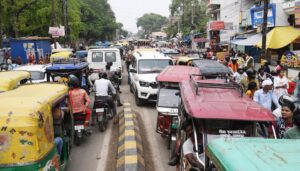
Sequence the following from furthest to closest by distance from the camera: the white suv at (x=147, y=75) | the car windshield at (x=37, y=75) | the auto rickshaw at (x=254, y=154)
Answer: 1. the white suv at (x=147, y=75)
2. the car windshield at (x=37, y=75)
3. the auto rickshaw at (x=254, y=154)

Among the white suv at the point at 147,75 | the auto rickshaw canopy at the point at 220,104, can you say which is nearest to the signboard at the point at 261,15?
the white suv at the point at 147,75

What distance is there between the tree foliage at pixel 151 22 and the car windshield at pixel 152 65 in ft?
542

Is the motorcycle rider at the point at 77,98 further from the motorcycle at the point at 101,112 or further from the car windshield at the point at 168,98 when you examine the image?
the car windshield at the point at 168,98

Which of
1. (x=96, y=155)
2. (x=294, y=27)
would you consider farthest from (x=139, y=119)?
(x=294, y=27)

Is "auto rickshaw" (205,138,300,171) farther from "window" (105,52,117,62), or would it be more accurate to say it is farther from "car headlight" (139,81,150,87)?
"window" (105,52,117,62)

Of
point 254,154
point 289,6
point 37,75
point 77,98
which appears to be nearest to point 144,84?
point 37,75

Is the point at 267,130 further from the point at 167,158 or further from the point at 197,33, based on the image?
the point at 197,33

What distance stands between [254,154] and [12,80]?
767cm

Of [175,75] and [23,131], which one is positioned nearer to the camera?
[23,131]

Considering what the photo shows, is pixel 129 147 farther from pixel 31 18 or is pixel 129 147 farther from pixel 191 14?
pixel 191 14

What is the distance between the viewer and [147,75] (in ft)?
49.8

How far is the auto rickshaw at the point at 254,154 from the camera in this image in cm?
291

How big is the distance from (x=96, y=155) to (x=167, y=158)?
62.8 inches

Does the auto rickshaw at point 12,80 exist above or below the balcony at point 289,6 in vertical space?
below
